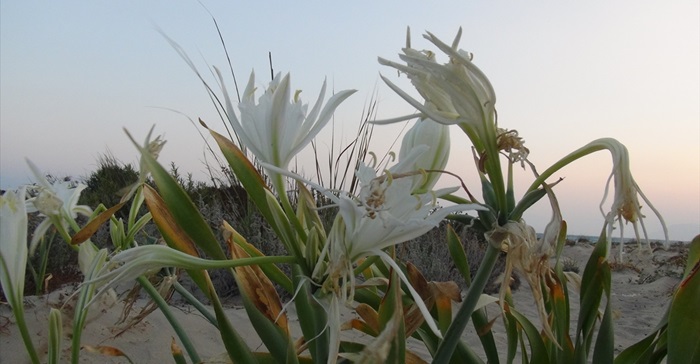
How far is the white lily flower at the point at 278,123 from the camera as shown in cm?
81

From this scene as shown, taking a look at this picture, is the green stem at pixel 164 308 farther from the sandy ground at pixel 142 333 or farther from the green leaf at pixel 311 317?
the sandy ground at pixel 142 333

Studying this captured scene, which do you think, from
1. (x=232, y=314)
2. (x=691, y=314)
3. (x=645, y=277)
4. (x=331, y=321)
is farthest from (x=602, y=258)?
(x=645, y=277)

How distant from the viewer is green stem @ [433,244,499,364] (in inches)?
29.1

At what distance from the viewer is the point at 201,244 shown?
867 mm

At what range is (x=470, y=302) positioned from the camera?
752 millimetres

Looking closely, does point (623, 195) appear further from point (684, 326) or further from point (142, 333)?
point (142, 333)

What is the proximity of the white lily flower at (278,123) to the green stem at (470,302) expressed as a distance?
29 centimetres

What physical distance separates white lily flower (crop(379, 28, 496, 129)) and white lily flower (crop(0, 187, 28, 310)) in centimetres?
69

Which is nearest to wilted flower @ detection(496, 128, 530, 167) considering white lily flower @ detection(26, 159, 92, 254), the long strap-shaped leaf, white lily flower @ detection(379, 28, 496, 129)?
white lily flower @ detection(379, 28, 496, 129)

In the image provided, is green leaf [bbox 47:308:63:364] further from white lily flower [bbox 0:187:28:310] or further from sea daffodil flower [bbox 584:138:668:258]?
sea daffodil flower [bbox 584:138:668:258]

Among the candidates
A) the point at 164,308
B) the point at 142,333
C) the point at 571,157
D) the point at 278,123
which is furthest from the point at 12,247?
the point at 142,333

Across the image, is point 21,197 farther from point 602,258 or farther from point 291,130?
point 602,258

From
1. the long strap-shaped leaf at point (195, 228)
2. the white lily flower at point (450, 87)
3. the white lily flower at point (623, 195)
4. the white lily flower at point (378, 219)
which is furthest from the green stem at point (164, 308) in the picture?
the white lily flower at point (623, 195)

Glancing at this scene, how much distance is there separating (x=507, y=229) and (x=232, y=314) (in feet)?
8.72
